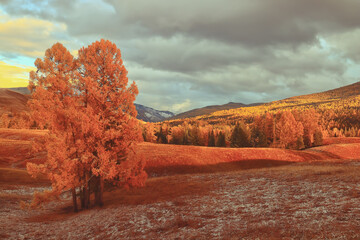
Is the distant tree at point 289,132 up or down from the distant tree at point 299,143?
up

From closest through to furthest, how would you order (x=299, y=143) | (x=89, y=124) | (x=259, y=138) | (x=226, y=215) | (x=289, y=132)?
(x=226, y=215), (x=89, y=124), (x=289, y=132), (x=299, y=143), (x=259, y=138)

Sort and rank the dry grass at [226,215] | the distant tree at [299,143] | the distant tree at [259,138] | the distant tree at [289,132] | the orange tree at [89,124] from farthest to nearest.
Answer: the distant tree at [259,138] < the distant tree at [299,143] < the distant tree at [289,132] < the orange tree at [89,124] < the dry grass at [226,215]

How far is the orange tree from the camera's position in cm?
1752

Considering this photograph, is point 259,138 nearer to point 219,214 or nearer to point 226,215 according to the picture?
point 219,214

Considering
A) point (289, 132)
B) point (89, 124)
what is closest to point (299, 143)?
→ point (289, 132)

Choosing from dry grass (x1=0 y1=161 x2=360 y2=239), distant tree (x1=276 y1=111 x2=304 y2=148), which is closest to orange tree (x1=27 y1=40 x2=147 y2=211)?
dry grass (x1=0 y1=161 x2=360 y2=239)

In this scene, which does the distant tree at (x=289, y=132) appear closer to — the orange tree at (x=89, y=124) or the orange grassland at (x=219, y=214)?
the orange grassland at (x=219, y=214)

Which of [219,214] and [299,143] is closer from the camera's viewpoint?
[219,214]

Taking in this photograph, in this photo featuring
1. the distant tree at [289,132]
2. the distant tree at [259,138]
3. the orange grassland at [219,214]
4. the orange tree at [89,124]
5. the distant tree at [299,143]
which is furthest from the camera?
the distant tree at [259,138]

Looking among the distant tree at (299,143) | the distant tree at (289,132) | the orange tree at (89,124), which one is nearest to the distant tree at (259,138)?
the distant tree at (289,132)

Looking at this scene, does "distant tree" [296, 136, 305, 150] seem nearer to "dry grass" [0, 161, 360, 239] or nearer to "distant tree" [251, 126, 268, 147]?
"distant tree" [251, 126, 268, 147]

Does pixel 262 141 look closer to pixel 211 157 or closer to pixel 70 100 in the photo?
pixel 211 157

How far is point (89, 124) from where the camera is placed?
1733cm

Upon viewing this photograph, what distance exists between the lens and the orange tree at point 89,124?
17516 mm
